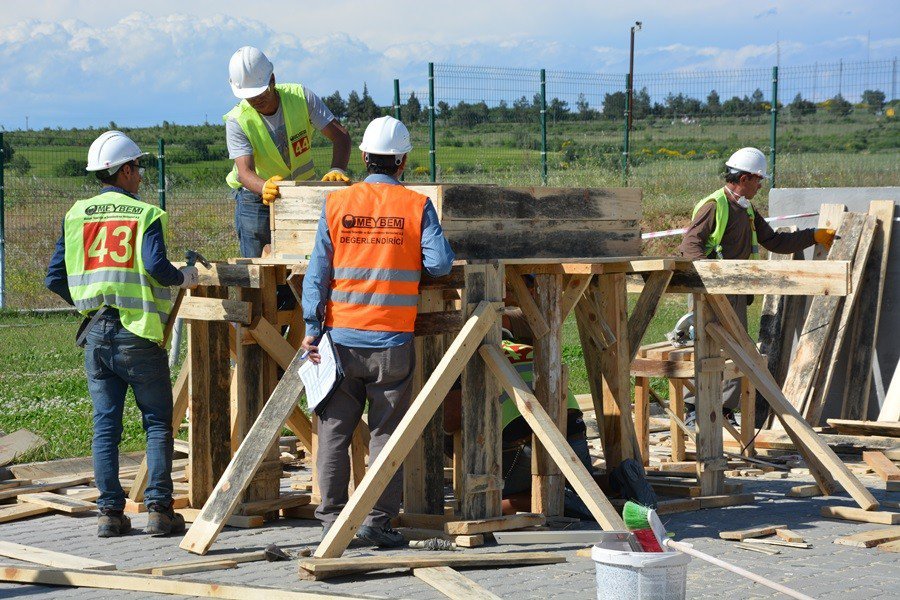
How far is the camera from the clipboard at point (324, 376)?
266 inches

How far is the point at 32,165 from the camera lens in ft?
67.2

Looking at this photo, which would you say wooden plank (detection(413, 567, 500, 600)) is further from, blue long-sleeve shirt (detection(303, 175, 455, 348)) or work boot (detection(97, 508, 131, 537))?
work boot (detection(97, 508, 131, 537))

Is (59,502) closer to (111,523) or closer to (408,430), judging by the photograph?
(111,523)

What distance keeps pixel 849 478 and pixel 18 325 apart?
12.3m

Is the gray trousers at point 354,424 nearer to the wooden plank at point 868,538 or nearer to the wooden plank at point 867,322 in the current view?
the wooden plank at point 868,538

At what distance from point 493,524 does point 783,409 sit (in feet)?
7.01

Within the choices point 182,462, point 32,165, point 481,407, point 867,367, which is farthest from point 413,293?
point 32,165

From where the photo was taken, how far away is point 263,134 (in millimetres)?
8453

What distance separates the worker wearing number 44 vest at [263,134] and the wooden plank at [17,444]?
240 cm

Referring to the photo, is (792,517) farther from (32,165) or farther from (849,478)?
(32,165)

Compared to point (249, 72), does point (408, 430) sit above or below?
below

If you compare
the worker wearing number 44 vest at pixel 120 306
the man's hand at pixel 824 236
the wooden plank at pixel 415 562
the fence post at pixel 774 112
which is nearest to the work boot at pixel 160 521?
the worker wearing number 44 vest at pixel 120 306

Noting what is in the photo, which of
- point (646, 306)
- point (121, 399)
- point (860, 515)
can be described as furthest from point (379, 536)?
point (860, 515)

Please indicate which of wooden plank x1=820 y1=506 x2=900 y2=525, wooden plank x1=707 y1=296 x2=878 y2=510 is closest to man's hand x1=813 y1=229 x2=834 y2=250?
wooden plank x1=707 y1=296 x2=878 y2=510
